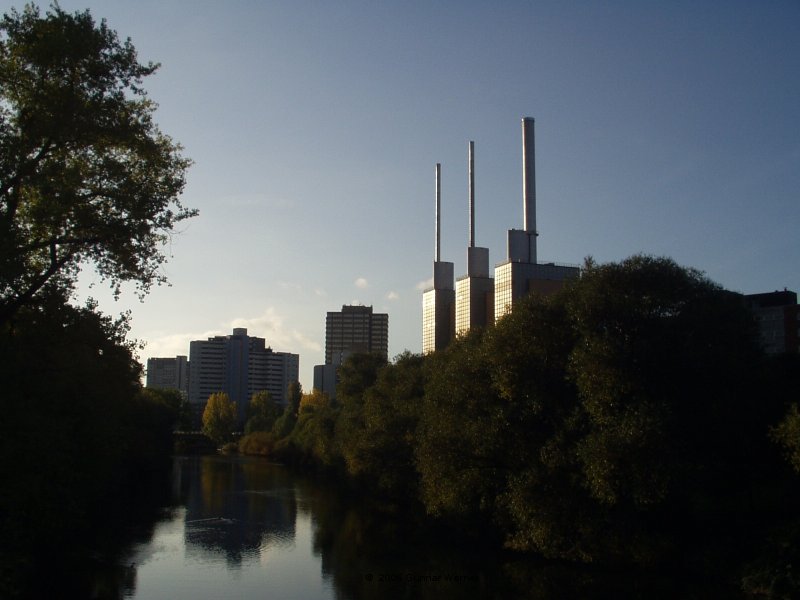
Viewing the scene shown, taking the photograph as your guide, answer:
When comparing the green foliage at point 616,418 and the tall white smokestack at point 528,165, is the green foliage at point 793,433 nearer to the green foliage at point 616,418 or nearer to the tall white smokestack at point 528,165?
the green foliage at point 616,418

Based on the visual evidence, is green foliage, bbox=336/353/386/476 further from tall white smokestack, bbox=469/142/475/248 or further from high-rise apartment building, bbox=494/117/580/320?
tall white smokestack, bbox=469/142/475/248

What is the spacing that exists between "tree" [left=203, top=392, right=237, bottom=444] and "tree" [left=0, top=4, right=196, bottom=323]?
379ft

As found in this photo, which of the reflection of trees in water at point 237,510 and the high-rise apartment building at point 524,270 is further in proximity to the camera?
the high-rise apartment building at point 524,270

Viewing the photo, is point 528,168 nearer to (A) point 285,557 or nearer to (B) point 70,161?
(A) point 285,557

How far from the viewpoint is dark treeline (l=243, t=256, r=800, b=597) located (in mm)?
27828

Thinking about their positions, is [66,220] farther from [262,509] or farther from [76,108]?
[262,509]

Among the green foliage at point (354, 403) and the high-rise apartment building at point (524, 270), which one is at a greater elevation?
the high-rise apartment building at point (524, 270)

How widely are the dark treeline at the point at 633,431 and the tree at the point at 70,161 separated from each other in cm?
1539

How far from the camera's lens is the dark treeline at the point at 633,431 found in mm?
27828

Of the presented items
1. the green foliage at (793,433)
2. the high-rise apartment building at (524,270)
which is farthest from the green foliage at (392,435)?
the high-rise apartment building at (524,270)

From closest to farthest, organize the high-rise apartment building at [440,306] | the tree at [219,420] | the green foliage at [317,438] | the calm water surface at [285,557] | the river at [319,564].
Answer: the river at [319,564] < the calm water surface at [285,557] < the green foliage at [317,438] < the tree at [219,420] < the high-rise apartment building at [440,306]

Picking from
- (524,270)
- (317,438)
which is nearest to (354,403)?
(317,438)

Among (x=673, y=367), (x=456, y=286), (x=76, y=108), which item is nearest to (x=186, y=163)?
(x=76, y=108)

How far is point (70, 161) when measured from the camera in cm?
2427
